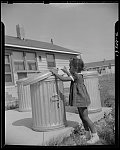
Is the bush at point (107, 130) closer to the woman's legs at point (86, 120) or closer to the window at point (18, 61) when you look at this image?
the woman's legs at point (86, 120)

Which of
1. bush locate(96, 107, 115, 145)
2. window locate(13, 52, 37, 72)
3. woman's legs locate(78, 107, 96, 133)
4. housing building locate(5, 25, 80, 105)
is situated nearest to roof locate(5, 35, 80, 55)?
housing building locate(5, 25, 80, 105)

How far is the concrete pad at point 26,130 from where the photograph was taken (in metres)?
2.66

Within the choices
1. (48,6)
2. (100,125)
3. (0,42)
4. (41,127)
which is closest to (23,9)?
(48,6)

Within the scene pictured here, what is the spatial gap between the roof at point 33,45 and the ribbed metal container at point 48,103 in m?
0.36

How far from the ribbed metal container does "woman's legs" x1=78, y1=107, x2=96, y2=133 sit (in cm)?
30

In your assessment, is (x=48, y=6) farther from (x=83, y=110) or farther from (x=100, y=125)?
(x=100, y=125)

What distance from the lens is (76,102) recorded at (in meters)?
2.70

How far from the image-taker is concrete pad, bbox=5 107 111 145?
2658 mm

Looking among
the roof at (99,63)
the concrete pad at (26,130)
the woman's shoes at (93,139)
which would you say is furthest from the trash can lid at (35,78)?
the woman's shoes at (93,139)

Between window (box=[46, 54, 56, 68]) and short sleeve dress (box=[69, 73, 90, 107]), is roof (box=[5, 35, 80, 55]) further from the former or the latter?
short sleeve dress (box=[69, 73, 90, 107])

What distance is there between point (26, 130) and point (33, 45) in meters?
1.12

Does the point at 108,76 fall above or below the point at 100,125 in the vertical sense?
above

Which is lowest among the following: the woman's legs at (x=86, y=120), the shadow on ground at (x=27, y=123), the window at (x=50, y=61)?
the shadow on ground at (x=27, y=123)

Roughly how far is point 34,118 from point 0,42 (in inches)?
42.0
